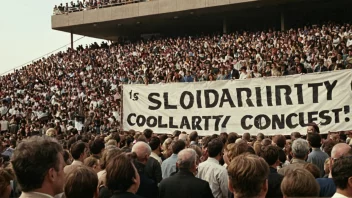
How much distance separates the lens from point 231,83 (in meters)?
11.7

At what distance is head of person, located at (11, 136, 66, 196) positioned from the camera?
312 cm

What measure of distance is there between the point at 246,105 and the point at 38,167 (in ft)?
28.6

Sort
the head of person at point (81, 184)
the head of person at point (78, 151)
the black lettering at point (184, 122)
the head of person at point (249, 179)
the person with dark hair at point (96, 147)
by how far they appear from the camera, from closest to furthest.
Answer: the head of person at point (249, 179) → the head of person at point (81, 184) → the head of person at point (78, 151) → the person with dark hair at point (96, 147) → the black lettering at point (184, 122)

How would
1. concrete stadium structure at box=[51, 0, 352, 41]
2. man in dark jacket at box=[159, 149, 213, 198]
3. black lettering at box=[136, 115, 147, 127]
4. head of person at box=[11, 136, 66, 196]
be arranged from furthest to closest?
concrete stadium structure at box=[51, 0, 352, 41]
black lettering at box=[136, 115, 147, 127]
man in dark jacket at box=[159, 149, 213, 198]
head of person at box=[11, 136, 66, 196]

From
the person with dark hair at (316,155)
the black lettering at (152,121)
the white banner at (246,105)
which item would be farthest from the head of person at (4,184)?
the black lettering at (152,121)

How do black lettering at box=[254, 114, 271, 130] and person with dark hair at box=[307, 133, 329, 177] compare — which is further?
black lettering at box=[254, 114, 271, 130]

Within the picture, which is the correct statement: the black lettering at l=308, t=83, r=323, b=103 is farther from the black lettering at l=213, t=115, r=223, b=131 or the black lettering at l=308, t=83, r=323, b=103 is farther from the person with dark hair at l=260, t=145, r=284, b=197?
the person with dark hair at l=260, t=145, r=284, b=197

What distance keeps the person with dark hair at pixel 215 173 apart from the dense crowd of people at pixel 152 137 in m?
0.01

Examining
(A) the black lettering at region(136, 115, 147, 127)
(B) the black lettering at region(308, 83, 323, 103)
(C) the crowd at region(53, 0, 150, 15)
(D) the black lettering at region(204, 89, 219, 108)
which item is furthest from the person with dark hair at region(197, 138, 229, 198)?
(C) the crowd at region(53, 0, 150, 15)

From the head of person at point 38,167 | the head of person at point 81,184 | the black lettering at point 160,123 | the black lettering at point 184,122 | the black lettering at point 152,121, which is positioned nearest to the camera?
the head of person at point 38,167

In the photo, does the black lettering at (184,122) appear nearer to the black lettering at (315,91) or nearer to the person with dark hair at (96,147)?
the black lettering at (315,91)

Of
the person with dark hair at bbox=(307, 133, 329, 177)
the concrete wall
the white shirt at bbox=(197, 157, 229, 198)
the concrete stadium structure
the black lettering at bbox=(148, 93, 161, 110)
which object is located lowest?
the white shirt at bbox=(197, 157, 229, 198)

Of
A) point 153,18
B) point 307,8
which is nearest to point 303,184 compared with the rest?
point 307,8

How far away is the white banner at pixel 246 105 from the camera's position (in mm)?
10594
